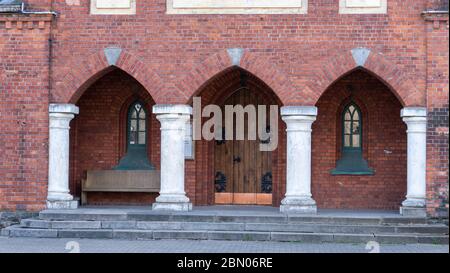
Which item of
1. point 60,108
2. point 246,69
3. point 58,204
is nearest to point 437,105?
point 246,69

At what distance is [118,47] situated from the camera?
696 inches

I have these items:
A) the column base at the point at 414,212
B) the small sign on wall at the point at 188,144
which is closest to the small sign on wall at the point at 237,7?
the small sign on wall at the point at 188,144

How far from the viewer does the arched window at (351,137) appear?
19.3 meters

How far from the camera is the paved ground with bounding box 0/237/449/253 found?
48.3 ft

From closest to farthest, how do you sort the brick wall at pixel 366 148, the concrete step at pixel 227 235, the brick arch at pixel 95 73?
the concrete step at pixel 227 235 → the brick arch at pixel 95 73 → the brick wall at pixel 366 148

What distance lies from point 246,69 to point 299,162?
232 centimetres

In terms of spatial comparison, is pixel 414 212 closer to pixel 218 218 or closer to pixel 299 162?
pixel 299 162

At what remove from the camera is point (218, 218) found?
16797mm

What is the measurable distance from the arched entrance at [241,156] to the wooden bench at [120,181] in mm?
1154

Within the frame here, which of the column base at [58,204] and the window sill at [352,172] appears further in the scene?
the window sill at [352,172]

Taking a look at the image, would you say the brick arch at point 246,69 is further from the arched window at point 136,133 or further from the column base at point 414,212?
the column base at point 414,212

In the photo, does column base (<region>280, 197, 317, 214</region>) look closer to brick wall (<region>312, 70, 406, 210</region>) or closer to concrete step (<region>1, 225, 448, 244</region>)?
concrete step (<region>1, 225, 448, 244</region>)

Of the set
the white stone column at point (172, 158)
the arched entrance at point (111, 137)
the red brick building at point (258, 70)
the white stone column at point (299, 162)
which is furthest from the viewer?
the arched entrance at point (111, 137)

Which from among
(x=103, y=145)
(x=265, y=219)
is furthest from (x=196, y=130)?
(x=265, y=219)
